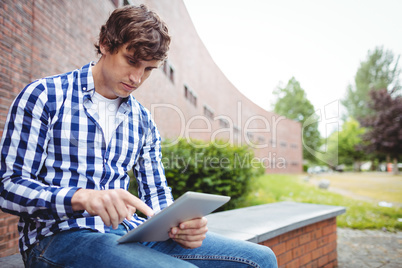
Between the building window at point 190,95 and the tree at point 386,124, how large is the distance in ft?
46.3

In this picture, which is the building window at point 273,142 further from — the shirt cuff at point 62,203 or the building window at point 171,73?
the shirt cuff at point 62,203

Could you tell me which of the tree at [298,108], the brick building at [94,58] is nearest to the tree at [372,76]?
the tree at [298,108]

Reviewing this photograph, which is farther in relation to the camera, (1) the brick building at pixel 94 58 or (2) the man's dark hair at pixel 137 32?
(1) the brick building at pixel 94 58

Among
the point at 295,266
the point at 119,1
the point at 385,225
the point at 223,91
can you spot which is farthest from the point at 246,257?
the point at 223,91

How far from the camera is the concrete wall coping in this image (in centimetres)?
241

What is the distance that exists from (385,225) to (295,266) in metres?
3.90

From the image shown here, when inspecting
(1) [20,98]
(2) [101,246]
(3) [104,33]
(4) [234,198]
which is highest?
(3) [104,33]

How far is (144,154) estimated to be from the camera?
1.61 m

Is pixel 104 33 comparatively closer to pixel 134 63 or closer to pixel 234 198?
pixel 134 63

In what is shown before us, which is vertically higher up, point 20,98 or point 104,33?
point 104,33

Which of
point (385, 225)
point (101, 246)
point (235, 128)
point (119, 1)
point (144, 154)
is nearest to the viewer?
point (101, 246)

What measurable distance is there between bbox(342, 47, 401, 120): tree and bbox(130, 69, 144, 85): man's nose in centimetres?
3893

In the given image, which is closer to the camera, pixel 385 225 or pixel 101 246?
pixel 101 246

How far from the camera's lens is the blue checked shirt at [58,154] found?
1.01 metres
